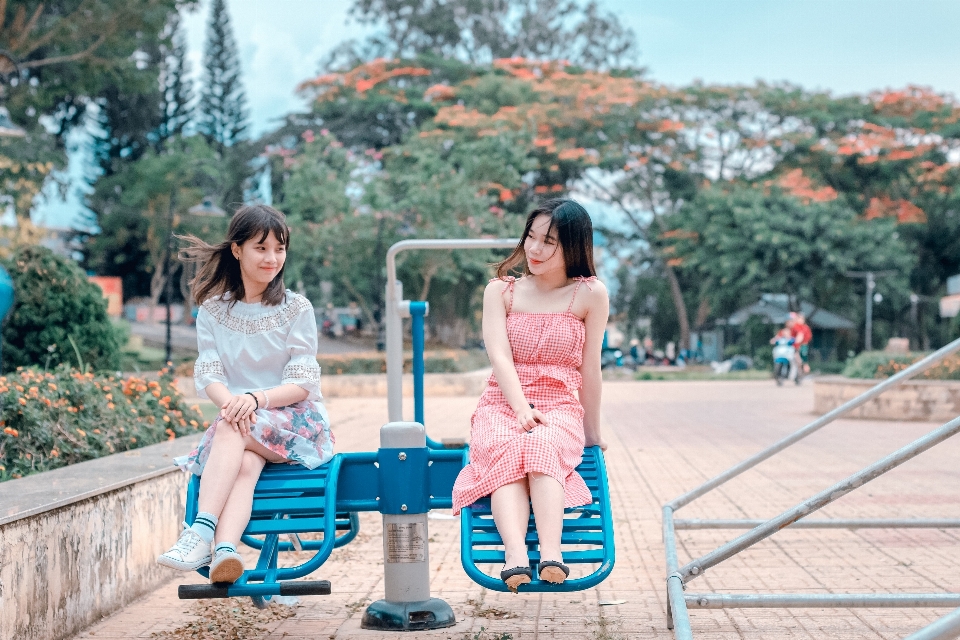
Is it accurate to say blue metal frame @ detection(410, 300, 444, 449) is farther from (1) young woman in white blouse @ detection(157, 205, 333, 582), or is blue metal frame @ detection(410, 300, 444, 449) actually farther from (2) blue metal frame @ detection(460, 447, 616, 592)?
(2) blue metal frame @ detection(460, 447, 616, 592)

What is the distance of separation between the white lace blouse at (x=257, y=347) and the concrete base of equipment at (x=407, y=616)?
2.64 ft

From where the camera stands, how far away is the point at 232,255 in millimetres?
3805

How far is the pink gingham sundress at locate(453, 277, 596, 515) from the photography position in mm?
3270

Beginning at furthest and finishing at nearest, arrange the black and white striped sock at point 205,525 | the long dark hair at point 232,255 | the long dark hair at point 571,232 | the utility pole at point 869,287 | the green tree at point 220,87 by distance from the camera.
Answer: the green tree at point 220,87, the utility pole at point 869,287, the long dark hair at point 232,255, the long dark hair at point 571,232, the black and white striped sock at point 205,525

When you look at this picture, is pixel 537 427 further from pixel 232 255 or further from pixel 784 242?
pixel 784 242

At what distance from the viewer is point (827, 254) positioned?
102ft

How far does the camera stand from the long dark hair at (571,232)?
354 centimetres

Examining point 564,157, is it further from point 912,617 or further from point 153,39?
point 912,617

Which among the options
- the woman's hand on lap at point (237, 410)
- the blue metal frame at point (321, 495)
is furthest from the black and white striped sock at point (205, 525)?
the woman's hand on lap at point (237, 410)

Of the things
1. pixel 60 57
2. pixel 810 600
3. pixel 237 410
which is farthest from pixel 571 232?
pixel 60 57

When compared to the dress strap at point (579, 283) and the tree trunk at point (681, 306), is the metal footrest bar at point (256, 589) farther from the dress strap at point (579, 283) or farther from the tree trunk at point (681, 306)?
the tree trunk at point (681, 306)

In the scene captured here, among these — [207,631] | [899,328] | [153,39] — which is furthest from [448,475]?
[899,328]

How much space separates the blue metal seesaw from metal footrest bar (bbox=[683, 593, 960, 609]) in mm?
300

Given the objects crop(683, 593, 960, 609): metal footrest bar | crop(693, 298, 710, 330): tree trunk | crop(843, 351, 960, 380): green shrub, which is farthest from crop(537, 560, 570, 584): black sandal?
crop(693, 298, 710, 330): tree trunk
